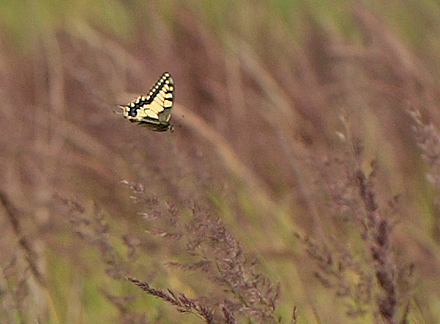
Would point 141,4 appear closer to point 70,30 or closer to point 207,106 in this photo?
point 70,30

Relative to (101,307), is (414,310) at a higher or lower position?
higher

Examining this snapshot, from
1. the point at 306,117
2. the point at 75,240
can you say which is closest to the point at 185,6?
the point at 306,117

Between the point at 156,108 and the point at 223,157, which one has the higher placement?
the point at 156,108

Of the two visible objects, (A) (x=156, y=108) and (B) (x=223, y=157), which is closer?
(A) (x=156, y=108)
